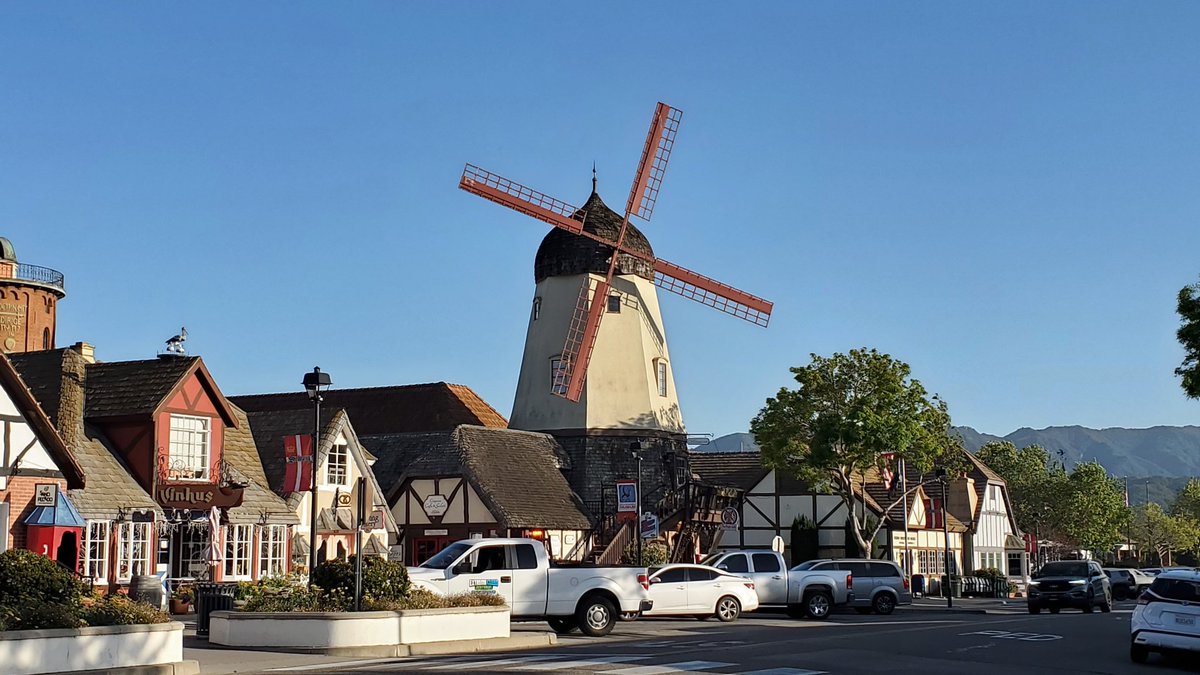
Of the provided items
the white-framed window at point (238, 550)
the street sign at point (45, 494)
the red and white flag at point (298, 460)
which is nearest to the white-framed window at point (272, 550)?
the white-framed window at point (238, 550)

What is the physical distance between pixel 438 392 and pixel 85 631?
4514 centimetres

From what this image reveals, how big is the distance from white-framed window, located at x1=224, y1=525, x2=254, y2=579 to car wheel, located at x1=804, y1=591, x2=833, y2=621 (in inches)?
637

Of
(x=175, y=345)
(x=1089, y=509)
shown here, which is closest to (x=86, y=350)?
(x=175, y=345)

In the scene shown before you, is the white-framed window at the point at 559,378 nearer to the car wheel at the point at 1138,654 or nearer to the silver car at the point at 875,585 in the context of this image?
the silver car at the point at 875,585

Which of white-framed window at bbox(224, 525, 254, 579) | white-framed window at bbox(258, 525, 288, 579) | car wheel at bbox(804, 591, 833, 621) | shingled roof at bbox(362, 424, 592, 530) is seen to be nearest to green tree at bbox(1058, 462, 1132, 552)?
shingled roof at bbox(362, 424, 592, 530)

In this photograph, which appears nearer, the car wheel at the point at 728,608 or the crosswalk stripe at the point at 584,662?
the crosswalk stripe at the point at 584,662

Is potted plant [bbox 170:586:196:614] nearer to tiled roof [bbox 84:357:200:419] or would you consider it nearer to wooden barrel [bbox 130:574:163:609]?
tiled roof [bbox 84:357:200:419]

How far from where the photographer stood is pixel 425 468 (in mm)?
50406

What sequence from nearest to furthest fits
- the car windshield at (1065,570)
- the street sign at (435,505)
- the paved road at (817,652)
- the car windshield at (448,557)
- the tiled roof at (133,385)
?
the paved road at (817,652) → the car windshield at (448,557) → the tiled roof at (133,385) → the car windshield at (1065,570) → the street sign at (435,505)

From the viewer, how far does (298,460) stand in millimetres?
34094

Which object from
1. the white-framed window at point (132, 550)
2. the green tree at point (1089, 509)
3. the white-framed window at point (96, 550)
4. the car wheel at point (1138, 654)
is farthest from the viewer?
the green tree at point (1089, 509)

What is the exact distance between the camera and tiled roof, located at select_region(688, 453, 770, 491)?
6381 cm

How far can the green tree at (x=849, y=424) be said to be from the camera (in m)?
52.1

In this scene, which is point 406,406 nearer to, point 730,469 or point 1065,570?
point 730,469
